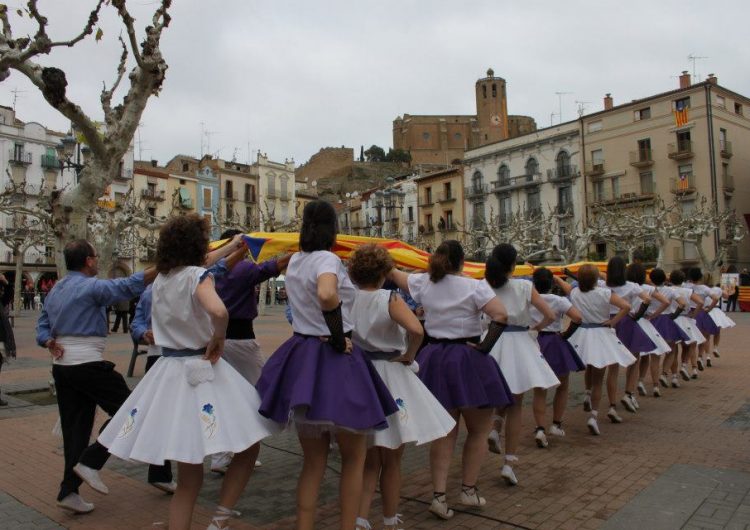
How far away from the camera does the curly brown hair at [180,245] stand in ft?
12.4

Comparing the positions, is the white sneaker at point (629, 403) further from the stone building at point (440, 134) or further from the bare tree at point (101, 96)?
the stone building at point (440, 134)

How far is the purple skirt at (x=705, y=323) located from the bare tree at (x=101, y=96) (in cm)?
1086

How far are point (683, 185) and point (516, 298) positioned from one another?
141 feet

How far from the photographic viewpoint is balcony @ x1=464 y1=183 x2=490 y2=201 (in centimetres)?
5717

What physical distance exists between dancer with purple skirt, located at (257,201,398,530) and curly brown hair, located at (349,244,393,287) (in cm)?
30

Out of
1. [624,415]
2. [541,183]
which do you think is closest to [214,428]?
[624,415]

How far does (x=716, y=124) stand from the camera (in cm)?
4269

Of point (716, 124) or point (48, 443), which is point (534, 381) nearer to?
point (48, 443)

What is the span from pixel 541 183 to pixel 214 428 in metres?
51.6

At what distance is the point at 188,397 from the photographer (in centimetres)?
358

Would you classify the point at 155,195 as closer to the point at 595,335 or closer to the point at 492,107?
the point at 595,335

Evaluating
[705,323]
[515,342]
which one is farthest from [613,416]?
[705,323]

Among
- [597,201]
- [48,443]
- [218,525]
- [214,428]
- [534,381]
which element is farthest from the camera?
[597,201]

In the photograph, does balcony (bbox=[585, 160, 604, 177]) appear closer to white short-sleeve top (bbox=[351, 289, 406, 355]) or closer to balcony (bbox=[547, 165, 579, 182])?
balcony (bbox=[547, 165, 579, 182])
